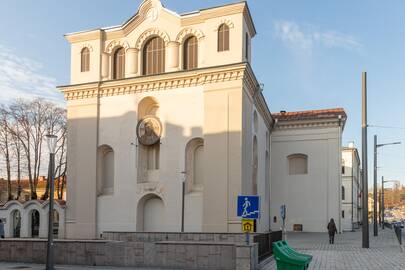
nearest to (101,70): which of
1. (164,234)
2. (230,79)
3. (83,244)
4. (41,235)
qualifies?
(230,79)

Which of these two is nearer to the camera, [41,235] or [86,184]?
[86,184]

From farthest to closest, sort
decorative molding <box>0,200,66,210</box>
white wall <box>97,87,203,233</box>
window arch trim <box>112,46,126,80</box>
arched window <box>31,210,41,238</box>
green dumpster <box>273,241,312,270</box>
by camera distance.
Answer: arched window <box>31,210,41,238</box> → decorative molding <box>0,200,66,210</box> → window arch trim <box>112,46,126,80</box> → white wall <box>97,87,203,233</box> → green dumpster <box>273,241,312,270</box>

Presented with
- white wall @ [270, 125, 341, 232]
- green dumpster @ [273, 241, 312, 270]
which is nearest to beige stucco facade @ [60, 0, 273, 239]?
white wall @ [270, 125, 341, 232]

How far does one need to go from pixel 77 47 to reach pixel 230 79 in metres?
12.8

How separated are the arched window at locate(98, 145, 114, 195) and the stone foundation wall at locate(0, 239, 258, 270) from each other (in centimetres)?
1564

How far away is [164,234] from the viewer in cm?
2006

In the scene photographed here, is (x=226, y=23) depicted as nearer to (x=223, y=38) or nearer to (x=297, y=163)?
(x=223, y=38)

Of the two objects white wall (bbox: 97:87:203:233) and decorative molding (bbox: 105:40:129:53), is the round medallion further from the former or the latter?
decorative molding (bbox: 105:40:129:53)

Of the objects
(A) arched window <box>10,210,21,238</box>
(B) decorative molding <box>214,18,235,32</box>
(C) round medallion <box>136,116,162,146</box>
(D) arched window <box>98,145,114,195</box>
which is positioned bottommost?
(A) arched window <box>10,210,21,238</box>

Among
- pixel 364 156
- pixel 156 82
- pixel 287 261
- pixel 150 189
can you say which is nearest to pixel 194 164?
pixel 150 189

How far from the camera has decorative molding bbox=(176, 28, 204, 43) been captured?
30250 millimetres

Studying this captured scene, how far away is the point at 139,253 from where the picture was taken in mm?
14656

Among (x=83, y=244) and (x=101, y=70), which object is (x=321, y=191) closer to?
→ (x=101, y=70)

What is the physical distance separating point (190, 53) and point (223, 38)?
2.77m
